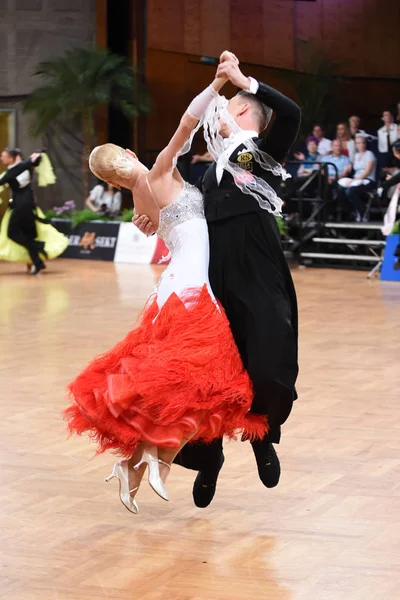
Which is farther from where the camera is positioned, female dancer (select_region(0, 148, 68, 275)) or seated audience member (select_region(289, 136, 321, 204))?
seated audience member (select_region(289, 136, 321, 204))

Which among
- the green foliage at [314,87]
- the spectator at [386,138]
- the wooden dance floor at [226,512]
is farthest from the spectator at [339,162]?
the wooden dance floor at [226,512]

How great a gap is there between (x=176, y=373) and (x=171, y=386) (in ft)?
0.15

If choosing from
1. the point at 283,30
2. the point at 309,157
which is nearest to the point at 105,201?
the point at 309,157

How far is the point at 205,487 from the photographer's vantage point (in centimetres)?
385

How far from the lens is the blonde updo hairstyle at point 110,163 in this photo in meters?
3.49

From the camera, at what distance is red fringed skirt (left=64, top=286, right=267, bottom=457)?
3.34 meters

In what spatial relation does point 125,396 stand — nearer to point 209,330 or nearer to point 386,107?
point 209,330

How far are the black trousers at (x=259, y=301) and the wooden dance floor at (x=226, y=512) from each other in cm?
47

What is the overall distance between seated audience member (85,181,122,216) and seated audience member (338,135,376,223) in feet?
11.5

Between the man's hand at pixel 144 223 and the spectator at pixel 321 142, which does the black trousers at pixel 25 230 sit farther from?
the man's hand at pixel 144 223

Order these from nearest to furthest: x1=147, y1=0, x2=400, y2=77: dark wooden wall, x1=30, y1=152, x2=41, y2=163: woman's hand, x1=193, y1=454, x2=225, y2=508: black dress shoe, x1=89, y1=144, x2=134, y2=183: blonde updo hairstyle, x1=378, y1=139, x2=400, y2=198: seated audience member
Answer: x1=89, y1=144, x2=134, y2=183: blonde updo hairstyle → x1=193, y1=454, x2=225, y2=508: black dress shoe → x1=378, y1=139, x2=400, y2=198: seated audience member → x1=30, y1=152, x2=41, y2=163: woman's hand → x1=147, y1=0, x2=400, y2=77: dark wooden wall

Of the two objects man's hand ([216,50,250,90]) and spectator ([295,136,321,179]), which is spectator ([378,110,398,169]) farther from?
man's hand ([216,50,250,90])

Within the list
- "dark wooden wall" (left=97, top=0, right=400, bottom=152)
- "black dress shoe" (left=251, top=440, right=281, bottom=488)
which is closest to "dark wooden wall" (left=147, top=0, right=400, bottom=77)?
"dark wooden wall" (left=97, top=0, right=400, bottom=152)

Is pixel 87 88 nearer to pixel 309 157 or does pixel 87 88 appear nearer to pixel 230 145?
pixel 309 157
